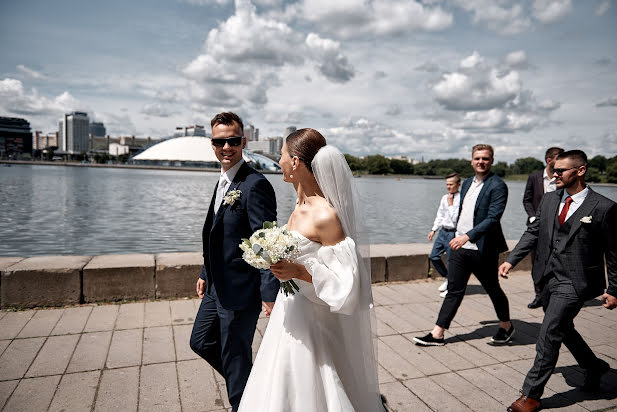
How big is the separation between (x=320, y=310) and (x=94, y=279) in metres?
4.17

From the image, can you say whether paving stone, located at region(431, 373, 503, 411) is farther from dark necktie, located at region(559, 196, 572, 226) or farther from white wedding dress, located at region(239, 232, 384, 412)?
dark necktie, located at region(559, 196, 572, 226)

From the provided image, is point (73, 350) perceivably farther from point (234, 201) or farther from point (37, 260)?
point (234, 201)

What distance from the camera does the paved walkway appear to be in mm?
3469

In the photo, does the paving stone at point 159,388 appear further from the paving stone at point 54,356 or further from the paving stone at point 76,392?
the paving stone at point 54,356

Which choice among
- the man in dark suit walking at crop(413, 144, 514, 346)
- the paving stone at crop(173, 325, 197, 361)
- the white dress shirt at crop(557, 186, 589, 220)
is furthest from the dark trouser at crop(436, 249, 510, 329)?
the paving stone at crop(173, 325, 197, 361)

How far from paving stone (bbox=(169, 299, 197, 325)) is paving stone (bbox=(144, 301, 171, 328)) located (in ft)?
0.20

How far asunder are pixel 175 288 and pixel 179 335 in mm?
1307

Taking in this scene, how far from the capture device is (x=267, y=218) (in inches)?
119

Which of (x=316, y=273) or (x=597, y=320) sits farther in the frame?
(x=597, y=320)

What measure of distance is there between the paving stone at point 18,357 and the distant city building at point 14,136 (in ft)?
701

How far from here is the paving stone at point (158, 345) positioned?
414 centimetres

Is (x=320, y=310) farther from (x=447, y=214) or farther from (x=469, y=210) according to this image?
(x=447, y=214)

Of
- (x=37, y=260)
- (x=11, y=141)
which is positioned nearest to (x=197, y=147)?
(x=11, y=141)

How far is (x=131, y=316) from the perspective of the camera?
17.0 feet
